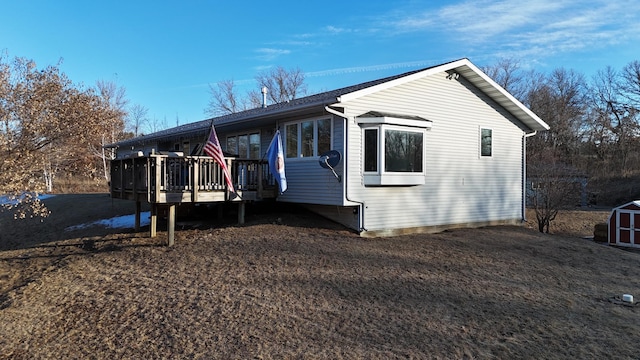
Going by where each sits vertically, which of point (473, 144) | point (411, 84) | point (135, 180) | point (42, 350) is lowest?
point (42, 350)

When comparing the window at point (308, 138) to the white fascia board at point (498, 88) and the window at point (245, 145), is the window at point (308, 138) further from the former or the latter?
the white fascia board at point (498, 88)

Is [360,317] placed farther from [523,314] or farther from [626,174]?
[626,174]

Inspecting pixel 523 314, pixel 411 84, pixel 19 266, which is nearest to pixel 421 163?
pixel 411 84

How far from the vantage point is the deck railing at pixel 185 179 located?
9.17 m

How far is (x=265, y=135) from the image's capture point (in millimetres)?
12992

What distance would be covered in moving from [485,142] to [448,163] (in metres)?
1.97

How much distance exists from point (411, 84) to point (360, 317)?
24.7ft

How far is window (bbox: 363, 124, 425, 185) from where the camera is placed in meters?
10.2

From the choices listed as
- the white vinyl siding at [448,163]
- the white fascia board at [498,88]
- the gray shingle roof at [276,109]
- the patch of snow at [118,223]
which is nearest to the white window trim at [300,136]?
the gray shingle roof at [276,109]

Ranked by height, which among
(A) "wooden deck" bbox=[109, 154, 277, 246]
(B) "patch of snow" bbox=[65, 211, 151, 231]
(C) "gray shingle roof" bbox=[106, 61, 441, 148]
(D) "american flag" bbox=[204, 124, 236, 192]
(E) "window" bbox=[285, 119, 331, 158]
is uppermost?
(C) "gray shingle roof" bbox=[106, 61, 441, 148]

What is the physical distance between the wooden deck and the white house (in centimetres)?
111

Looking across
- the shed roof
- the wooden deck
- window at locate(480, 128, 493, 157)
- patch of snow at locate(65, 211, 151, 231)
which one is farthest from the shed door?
patch of snow at locate(65, 211, 151, 231)

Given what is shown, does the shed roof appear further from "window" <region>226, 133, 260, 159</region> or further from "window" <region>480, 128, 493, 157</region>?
"window" <region>480, 128, 493, 157</region>

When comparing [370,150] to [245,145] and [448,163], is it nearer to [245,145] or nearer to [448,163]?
[448,163]
